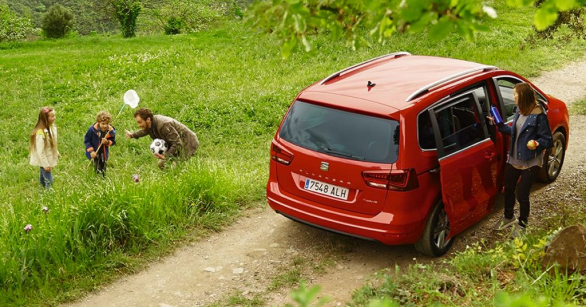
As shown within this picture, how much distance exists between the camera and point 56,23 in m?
36.9

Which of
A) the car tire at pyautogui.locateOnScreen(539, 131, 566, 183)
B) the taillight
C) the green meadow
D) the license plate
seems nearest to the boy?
the green meadow

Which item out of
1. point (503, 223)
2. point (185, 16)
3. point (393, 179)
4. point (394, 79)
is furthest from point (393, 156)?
point (185, 16)

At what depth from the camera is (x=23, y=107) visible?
17.9 metres

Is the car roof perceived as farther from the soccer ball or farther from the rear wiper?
the soccer ball

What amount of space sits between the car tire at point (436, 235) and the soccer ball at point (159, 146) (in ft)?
14.9

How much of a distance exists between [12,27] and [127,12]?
276 inches

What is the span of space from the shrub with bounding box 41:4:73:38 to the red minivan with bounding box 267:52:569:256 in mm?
31778

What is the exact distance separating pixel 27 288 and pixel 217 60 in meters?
14.5

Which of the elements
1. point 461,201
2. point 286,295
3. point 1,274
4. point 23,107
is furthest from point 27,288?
point 23,107

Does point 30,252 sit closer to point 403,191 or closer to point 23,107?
point 403,191

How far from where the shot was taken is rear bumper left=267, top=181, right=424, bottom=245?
23.1ft

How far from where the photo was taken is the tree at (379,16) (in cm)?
392

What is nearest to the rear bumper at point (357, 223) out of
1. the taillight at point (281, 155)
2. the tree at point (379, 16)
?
the taillight at point (281, 155)

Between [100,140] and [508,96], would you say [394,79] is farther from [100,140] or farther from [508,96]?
[100,140]
